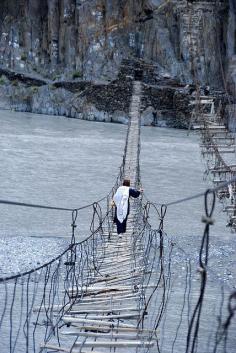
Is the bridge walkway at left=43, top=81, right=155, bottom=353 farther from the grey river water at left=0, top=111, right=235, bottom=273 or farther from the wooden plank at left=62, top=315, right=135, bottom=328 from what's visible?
the grey river water at left=0, top=111, right=235, bottom=273

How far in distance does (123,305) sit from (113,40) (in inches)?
1330

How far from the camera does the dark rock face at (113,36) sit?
38000mm

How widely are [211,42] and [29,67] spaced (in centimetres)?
1150

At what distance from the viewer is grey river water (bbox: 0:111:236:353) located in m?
13.3

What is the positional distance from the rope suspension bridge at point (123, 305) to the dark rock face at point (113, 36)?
26318mm

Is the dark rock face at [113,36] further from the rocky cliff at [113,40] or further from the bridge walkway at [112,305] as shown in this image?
the bridge walkway at [112,305]

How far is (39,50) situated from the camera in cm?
4288

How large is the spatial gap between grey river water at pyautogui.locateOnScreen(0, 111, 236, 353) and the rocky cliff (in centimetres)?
445

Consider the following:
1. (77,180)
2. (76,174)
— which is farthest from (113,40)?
(77,180)

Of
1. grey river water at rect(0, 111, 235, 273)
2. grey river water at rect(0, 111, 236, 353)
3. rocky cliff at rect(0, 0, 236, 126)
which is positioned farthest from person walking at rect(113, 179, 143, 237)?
rocky cliff at rect(0, 0, 236, 126)

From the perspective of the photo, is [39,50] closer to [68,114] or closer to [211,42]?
[68,114]

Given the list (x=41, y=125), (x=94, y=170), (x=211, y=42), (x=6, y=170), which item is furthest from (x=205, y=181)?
(x=211, y=42)

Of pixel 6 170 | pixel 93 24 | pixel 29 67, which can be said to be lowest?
pixel 6 170

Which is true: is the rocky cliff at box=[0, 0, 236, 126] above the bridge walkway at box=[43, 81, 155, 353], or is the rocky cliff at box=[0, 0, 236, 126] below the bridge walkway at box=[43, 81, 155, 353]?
above
